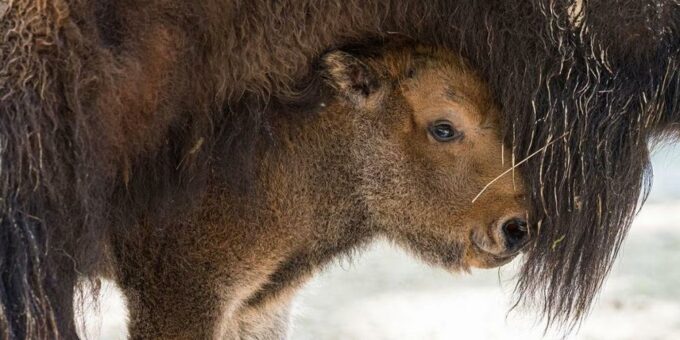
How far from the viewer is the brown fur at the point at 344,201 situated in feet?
12.7

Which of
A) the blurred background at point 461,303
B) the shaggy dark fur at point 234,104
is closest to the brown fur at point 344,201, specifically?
the shaggy dark fur at point 234,104

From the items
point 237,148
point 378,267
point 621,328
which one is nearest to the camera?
point 237,148

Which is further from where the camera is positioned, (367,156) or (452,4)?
(367,156)

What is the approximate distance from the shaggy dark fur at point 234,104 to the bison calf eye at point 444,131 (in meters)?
0.21

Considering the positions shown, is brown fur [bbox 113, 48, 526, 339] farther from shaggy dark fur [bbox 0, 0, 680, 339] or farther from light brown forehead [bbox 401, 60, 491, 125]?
shaggy dark fur [bbox 0, 0, 680, 339]

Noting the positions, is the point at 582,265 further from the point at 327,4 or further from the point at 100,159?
the point at 100,159

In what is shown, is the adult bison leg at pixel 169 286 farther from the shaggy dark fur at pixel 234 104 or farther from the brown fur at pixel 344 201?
the shaggy dark fur at pixel 234 104

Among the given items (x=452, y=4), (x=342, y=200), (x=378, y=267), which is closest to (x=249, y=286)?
(x=342, y=200)

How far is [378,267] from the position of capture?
6586 mm

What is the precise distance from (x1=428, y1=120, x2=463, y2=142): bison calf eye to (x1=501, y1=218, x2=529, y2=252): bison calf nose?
0.94ft

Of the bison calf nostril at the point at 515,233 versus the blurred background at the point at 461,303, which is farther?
the blurred background at the point at 461,303

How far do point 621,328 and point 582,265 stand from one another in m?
2.12

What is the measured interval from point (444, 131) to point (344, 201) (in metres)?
0.37

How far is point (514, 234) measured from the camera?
3939 mm
